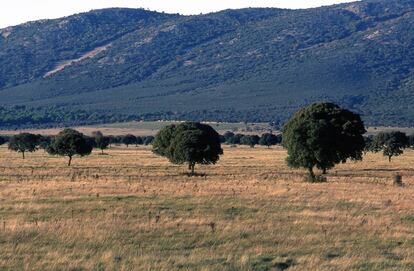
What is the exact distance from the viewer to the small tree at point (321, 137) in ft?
181

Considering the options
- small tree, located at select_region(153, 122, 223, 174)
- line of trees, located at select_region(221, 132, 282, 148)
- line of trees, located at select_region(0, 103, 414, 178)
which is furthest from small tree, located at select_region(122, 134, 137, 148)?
small tree, located at select_region(153, 122, 223, 174)

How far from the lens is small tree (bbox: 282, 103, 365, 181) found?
2174 inches

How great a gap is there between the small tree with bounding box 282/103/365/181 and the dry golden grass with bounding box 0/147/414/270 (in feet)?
54.9

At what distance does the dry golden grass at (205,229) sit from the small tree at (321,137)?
54.9 feet

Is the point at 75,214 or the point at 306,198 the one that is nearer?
the point at 75,214

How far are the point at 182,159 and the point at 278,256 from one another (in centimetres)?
4420

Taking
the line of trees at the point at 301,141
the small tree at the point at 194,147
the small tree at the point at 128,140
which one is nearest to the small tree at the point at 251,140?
the small tree at the point at 128,140

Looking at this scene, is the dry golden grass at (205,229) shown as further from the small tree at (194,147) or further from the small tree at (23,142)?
the small tree at (23,142)

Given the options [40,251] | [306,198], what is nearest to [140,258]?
[40,251]

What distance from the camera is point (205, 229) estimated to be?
2455cm

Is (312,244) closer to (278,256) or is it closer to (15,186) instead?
(278,256)

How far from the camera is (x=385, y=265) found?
19.2 m

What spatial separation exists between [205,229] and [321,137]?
31.6 meters

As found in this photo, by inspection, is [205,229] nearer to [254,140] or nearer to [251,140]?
[254,140]
